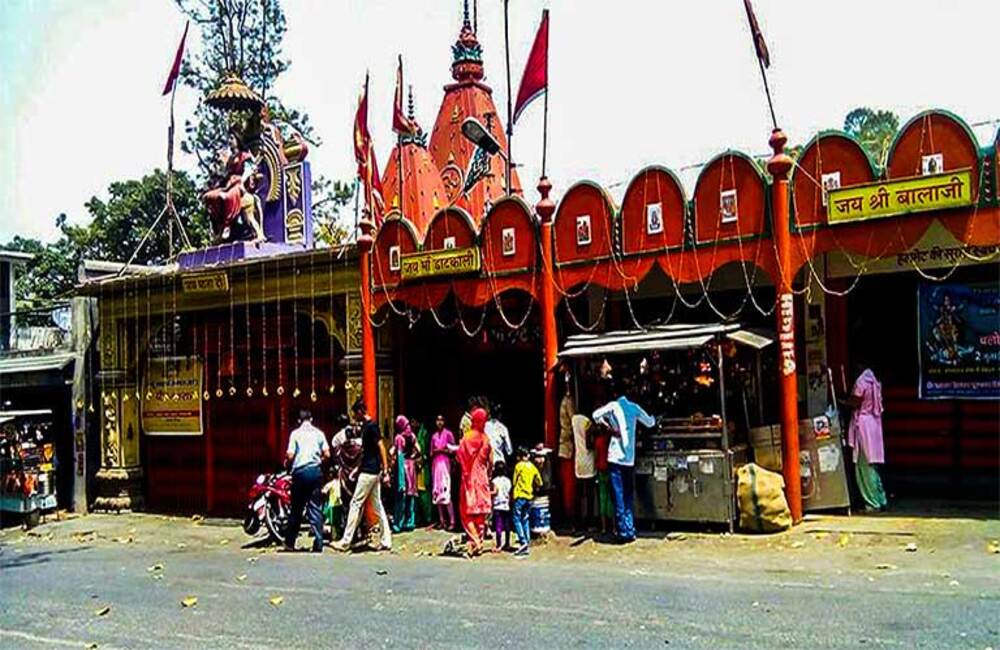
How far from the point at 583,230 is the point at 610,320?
1.97 metres

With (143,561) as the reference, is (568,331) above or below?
above

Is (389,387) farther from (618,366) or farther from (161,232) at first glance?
(161,232)

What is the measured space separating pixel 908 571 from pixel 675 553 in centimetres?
254

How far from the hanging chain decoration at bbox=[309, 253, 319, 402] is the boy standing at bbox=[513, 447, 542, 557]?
17.9 feet

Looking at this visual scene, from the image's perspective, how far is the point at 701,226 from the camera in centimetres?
1236

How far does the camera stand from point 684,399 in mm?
12961

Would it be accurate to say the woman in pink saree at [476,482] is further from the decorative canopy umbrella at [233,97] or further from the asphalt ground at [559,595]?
the decorative canopy umbrella at [233,97]

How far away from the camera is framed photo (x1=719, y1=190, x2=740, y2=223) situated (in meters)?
12.1

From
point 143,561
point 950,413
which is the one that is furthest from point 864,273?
point 143,561

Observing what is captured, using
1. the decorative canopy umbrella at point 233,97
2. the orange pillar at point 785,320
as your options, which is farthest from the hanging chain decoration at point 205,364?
the orange pillar at point 785,320

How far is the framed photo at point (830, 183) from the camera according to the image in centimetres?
1138

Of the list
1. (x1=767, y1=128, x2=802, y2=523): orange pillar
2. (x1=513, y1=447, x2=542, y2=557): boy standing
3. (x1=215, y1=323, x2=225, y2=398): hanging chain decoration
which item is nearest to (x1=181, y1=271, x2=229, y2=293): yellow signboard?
(x1=215, y1=323, x2=225, y2=398): hanging chain decoration

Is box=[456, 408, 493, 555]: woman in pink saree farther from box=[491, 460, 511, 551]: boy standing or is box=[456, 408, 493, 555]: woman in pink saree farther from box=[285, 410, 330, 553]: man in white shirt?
box=[285, 410, 330, 553]: man in white shirt

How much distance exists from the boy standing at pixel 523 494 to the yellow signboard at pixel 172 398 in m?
8.06
